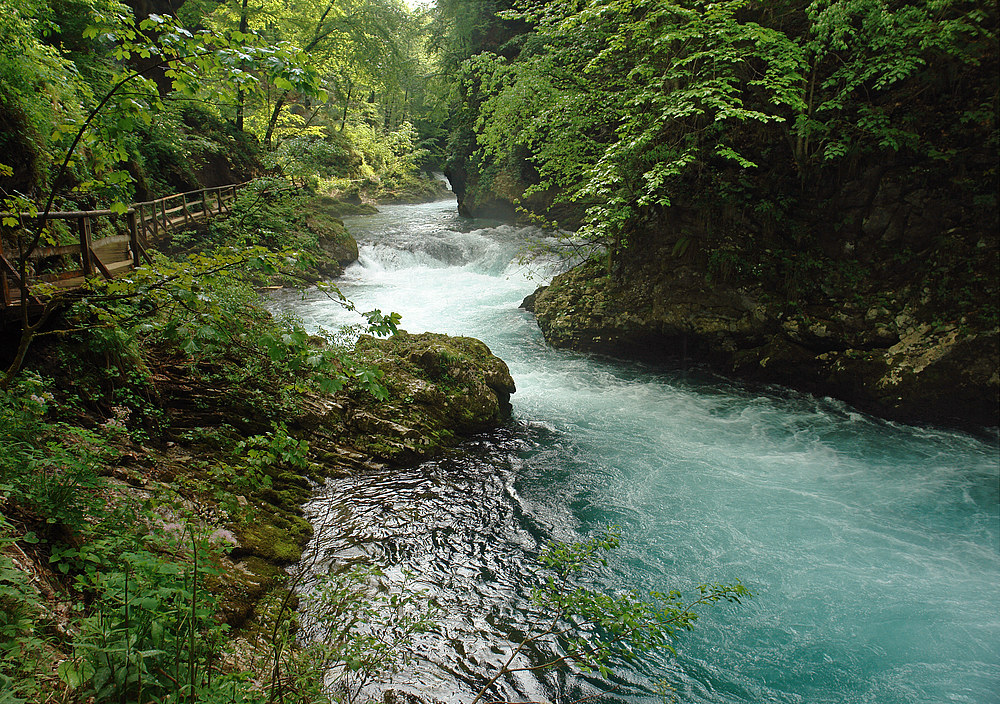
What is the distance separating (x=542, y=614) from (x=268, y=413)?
396 cm

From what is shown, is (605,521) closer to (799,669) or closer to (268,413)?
(799,669)

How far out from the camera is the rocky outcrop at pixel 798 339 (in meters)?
7.50

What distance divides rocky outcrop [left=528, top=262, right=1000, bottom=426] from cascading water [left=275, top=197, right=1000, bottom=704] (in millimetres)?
437

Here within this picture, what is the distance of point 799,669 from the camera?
407cm

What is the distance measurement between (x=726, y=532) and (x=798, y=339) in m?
4.95

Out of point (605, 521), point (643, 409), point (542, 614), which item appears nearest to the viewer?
point (542, 614)

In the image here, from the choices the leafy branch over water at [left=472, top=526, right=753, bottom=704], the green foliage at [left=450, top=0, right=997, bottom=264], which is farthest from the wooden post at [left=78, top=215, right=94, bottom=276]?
the green foliage at [left=450, top=0, right=997, bottom=264]

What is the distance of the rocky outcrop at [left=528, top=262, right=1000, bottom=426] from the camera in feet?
24.6

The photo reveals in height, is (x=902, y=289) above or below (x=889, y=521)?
above

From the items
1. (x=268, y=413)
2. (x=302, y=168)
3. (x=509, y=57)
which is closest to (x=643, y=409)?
(x=268, y=413)

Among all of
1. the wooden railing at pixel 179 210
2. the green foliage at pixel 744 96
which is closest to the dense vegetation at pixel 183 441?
the wooden railing at pixel 179 210

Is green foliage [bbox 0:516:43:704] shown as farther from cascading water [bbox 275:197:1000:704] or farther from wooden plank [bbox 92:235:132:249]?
wooden plank [bbox 92:235:132:249]

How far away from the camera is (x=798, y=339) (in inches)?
353

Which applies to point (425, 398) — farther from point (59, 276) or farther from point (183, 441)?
point (59, 276)
